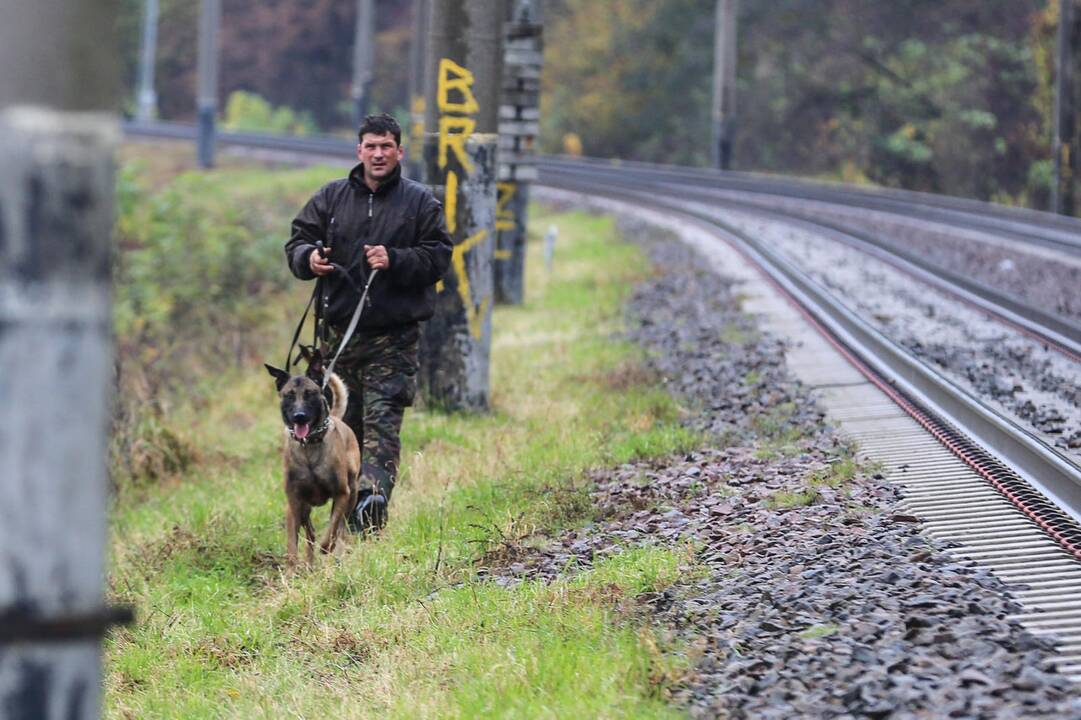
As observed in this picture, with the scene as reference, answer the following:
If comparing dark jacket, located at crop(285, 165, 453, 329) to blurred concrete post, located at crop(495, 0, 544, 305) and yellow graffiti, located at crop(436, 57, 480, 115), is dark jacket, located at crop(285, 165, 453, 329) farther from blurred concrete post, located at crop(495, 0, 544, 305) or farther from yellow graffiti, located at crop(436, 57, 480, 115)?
blurred concrete post, located at crop(495, 0, 544, 305)

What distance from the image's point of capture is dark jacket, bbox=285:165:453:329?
28.3 ft

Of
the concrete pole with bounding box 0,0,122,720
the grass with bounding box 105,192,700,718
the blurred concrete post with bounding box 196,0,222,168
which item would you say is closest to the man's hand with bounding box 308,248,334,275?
the grass with bounding box 105,192,700,718

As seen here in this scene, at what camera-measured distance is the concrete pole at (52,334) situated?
2.84 metres

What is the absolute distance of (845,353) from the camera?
13758 mm

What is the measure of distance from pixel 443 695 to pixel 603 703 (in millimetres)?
678

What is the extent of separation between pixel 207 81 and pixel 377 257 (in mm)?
36164

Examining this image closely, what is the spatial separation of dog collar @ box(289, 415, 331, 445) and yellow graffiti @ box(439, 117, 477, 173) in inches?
181

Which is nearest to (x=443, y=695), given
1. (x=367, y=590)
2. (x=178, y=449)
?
(x=367, y=590)

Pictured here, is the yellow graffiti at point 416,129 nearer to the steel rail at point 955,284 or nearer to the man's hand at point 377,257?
the steel rail at point 955,284

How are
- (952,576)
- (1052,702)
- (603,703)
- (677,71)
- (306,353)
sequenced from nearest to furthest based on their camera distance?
(1052,702), (603,703), (952,576), (306,353), (677,71)

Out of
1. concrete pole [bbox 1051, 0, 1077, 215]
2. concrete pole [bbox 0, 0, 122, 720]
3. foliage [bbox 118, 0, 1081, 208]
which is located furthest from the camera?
foliage [bbox 118, 0, 1081, 208]

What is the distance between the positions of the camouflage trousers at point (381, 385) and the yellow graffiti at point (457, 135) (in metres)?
3.62

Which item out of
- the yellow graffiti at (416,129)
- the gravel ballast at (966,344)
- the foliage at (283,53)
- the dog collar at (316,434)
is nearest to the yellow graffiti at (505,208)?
the gravel ballast at (966,344)

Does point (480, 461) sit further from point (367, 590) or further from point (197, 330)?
point (197, 330)
